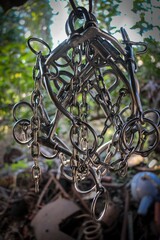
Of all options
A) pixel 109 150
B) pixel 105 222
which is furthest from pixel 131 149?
pixel 105 222

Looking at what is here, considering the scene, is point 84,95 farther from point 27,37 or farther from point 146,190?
point 146,190

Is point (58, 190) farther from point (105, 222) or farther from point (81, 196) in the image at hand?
point (105, 222)

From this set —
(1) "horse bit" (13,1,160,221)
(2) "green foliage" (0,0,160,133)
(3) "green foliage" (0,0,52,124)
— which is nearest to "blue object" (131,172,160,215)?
(2) "green foliage" (0,0,160,133)

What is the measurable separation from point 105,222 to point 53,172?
0.72m

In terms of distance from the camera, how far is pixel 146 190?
1.95m

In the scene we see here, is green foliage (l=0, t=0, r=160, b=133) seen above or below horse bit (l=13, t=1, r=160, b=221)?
above

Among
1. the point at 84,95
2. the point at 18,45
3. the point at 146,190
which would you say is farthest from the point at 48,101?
the point at 84,95

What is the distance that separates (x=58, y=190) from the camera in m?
2.29

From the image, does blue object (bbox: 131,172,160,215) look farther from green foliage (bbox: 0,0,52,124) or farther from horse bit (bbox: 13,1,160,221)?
horse bit (bbox: 13,1,160,221)

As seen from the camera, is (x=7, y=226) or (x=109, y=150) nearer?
(x=109, y=150)

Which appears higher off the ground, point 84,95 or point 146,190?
point 84,95

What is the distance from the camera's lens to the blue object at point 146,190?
1916 millimetres

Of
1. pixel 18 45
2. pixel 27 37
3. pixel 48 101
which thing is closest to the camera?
pixel 27 37

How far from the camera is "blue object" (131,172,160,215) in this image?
6.29 feet
